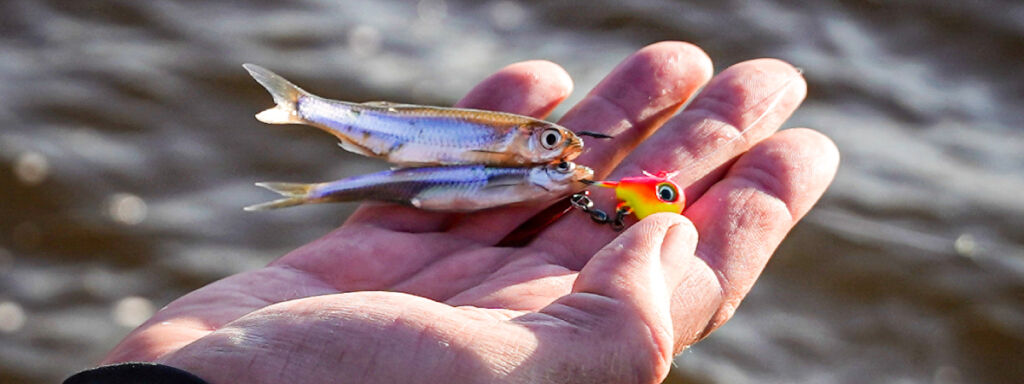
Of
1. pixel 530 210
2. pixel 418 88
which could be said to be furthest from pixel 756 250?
pixel 418 88

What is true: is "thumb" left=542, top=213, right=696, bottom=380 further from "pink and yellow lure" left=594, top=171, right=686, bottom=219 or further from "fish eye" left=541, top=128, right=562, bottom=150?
"fish eye" left=541, top=128, right=562, bottom=150

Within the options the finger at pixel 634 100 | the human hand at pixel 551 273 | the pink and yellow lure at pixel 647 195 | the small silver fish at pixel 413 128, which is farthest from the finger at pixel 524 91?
the pink and yellow lure at pixel 647 195

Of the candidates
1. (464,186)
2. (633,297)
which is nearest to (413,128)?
(464,186)

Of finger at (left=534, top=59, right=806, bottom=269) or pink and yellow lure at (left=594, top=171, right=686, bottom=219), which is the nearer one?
pink and yellow lure at (left=594, top=171, right=686, bottom=219)

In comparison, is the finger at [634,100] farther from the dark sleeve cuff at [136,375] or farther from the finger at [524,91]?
the dark sleeve cuff at [136,375]

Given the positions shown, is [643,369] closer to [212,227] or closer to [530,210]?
[530,210]

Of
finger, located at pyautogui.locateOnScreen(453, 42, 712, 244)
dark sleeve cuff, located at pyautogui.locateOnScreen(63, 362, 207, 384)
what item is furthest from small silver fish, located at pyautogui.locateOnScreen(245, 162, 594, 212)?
dark sleeve cuff, located at pyautogui.locateOnScreen(63, 362, 207, 384)

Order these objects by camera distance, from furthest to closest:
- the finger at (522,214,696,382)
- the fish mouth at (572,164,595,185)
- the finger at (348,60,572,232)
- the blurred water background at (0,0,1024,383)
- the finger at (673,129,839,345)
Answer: the blurred water background at (0,0,1024,383) < the finger at (348,60,572,232) < the fish mouth at (572,164,595,185) < the finger at (673,129,839,345) < the finger at (522,214,696,382)
